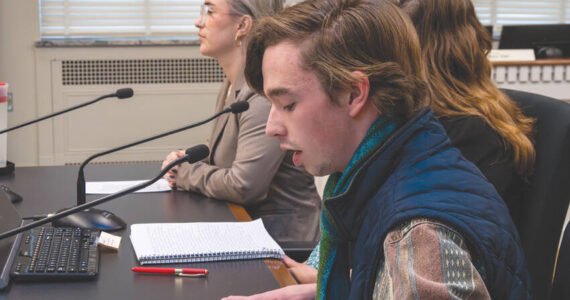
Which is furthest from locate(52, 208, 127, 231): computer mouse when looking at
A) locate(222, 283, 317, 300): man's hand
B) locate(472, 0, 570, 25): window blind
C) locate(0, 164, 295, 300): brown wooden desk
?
locate(472, 0, 570, 25): window blind

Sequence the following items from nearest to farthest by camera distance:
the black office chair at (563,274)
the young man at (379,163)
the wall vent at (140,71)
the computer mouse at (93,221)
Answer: the young man at (379,163), the black office chair at (563,274), the computer mouse at (93,221), the wall vent at (140,71)

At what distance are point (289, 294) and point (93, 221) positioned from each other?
1.79 feet

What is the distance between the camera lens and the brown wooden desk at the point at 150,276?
3.55 feet

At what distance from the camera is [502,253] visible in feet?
2.51

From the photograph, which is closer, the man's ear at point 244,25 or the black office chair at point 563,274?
the black office chair at point 563,274

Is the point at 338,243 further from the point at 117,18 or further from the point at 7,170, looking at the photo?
the point at 117,18

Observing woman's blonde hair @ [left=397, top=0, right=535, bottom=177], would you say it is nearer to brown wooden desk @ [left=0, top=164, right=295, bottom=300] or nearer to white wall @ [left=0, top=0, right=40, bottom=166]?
brown wooden desk @ [left=0, top=164, right=295, bottom=300]

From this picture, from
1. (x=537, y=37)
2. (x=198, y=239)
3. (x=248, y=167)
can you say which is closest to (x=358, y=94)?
(x=198, y=239)

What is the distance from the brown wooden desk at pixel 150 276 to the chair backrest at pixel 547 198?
490 millimetres

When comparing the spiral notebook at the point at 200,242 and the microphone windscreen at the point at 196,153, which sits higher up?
the microphone windscreen at the point at 196,153

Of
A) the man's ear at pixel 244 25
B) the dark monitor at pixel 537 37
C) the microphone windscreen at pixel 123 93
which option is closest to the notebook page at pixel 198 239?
the microphone windscreen at pixel 123 93

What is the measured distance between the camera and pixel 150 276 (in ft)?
3.84

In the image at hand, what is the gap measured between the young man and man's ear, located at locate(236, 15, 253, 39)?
1.13 metres

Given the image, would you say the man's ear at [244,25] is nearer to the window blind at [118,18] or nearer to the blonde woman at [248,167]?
the blonde woman at [248,167]
